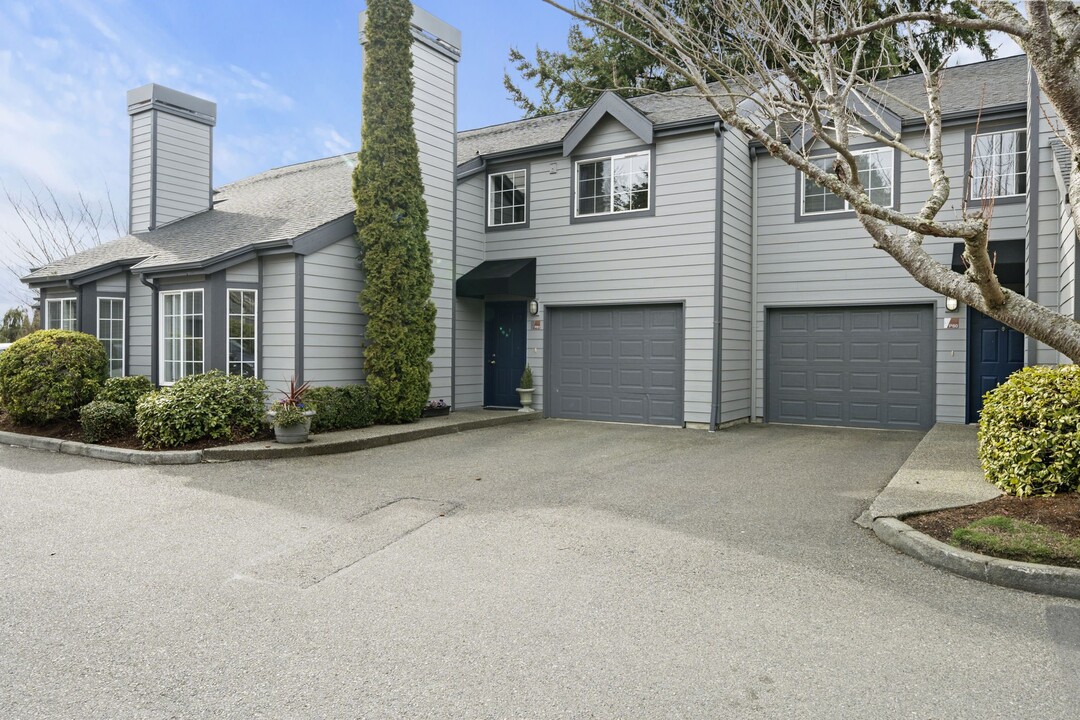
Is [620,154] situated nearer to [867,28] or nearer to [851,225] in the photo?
[851,225]

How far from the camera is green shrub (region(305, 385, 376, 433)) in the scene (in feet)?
31.4

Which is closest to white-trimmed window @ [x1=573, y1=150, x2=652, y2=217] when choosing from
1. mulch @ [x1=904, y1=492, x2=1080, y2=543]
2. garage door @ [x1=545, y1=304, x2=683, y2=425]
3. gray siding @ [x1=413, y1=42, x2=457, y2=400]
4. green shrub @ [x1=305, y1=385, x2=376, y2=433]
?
garage door @ [x1=545, y1=304, x2=683, y2=425]

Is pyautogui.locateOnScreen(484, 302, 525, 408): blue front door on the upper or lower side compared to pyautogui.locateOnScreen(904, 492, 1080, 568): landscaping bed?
upper

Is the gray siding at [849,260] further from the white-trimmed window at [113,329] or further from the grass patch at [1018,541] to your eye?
the white-trimmed window at [113,329]

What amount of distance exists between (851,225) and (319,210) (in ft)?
29.1

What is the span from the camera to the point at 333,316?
10.6m

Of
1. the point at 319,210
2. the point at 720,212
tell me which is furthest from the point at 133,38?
the point at 720,212

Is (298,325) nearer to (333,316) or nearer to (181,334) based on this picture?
(333,316)

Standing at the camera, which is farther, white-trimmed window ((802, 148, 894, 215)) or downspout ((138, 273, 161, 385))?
white-trimmed window ((802, 148, 894, 215))

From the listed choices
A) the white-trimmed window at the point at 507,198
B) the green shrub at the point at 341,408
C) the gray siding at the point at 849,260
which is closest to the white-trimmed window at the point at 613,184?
the white-trimmed window at the point at 507,198

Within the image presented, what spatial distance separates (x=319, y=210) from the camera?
37.6 feet

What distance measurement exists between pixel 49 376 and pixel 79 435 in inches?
43.8

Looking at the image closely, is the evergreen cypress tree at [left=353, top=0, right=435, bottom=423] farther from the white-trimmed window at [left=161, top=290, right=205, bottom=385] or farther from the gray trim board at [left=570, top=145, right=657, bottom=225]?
the gray trim board at [left=570, top=145, right=657, bottom=225]

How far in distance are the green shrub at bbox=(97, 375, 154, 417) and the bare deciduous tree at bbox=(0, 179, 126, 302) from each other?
55.8 ft
